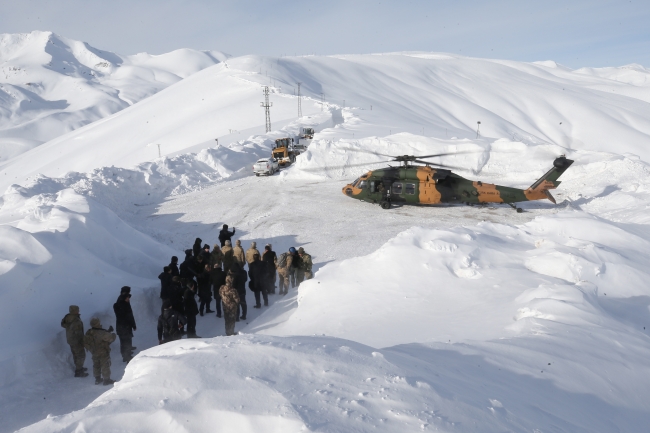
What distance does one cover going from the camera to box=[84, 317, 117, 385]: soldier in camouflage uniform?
7324mm

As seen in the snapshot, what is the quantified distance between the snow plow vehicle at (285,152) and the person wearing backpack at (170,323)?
63.4ft

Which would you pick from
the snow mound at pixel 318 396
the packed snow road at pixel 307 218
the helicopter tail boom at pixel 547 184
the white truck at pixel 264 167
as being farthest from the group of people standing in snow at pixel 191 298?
the white truck at pixel 264 167

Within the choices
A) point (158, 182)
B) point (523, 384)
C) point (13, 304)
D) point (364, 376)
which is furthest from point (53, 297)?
point (158, 182)

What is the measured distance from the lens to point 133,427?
3.67m

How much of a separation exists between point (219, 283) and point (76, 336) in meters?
3.09

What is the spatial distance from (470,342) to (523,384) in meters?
1.12

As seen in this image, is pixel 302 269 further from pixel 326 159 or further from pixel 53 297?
pixel 326 159

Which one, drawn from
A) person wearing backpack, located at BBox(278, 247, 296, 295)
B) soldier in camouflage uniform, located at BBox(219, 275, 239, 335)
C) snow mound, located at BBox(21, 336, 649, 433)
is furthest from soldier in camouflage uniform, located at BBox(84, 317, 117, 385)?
person wearing backpack, located at BBox(278, 247, 296, 295)

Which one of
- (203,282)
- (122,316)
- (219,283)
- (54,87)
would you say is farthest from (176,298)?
(54,87)

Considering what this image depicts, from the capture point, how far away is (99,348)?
7.34 metres

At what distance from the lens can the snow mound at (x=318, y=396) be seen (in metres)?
3.64

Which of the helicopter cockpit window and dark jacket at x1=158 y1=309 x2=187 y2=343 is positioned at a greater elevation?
the helicopter cockpit window

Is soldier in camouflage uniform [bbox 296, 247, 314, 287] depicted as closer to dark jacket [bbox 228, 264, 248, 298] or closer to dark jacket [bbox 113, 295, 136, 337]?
dark jacket [bbox 228, 264, 248, 298]

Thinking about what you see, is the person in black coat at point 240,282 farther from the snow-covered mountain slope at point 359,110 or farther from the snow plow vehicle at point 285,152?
the snow-covered mountain slope at point 359,110
